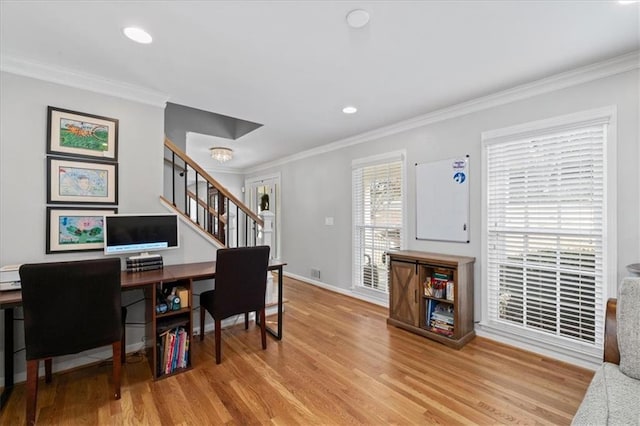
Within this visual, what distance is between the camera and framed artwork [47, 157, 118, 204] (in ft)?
7.85

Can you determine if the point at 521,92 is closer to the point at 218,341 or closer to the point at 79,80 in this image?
the point at 218,341

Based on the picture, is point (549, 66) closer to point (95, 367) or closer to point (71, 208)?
point (71, 208)

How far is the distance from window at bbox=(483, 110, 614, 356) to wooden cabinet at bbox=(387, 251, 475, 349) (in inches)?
11.5

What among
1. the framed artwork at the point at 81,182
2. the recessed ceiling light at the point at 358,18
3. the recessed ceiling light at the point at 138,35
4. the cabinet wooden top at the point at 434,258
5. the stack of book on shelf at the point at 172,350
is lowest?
the stack of book on shelf at the point at 172,350

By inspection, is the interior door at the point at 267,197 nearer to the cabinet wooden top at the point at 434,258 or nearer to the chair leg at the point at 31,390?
the cabinet wooden top at the point at 434,258

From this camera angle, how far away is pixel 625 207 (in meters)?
2.24

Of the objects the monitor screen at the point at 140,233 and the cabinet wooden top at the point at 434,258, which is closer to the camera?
the monitor screen at the point at 140,233

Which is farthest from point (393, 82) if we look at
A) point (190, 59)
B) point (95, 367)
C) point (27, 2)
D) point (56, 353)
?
point (95, 367)

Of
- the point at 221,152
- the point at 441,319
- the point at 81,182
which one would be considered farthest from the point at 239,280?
the point at 221,152

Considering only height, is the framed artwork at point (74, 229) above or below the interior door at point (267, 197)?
below

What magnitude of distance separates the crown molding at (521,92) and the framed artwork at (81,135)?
9.91 ft

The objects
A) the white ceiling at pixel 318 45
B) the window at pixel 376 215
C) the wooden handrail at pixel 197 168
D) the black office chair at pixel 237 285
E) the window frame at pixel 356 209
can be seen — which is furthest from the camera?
the window at pixel 376 215

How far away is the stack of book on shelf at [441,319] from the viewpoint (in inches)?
116

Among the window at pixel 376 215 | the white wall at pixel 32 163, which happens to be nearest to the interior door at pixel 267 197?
the window at pixel 376 215
